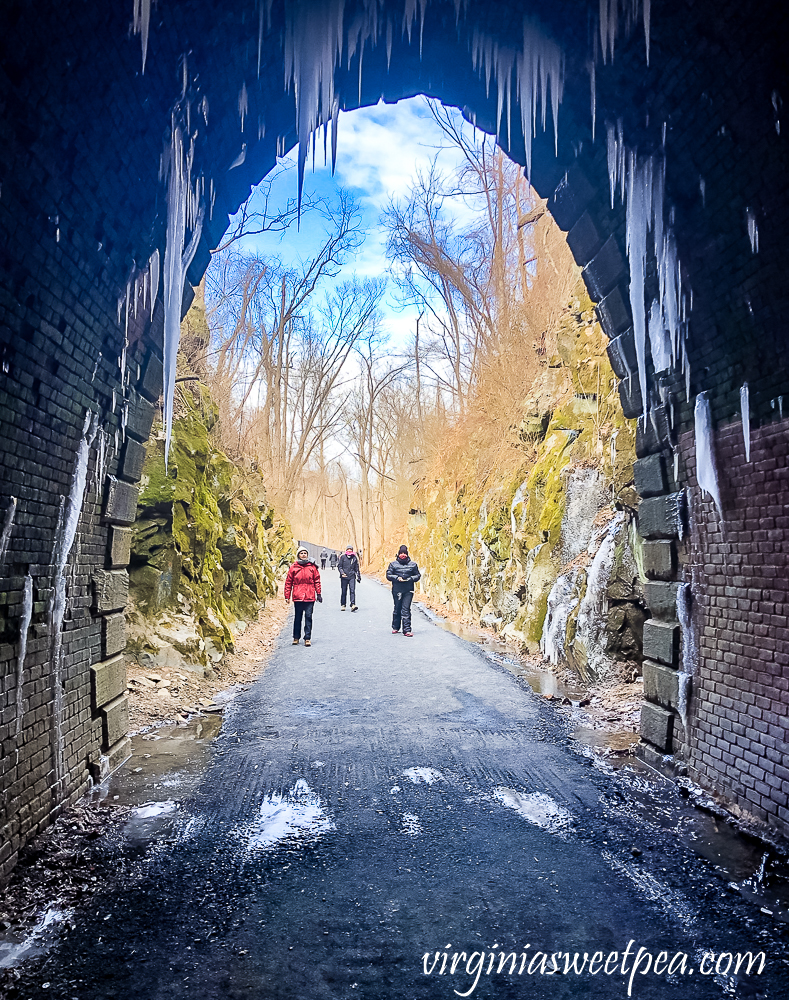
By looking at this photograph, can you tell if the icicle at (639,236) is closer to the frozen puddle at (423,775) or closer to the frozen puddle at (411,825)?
the frozen puddle at (423,775)

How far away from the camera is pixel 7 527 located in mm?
4109

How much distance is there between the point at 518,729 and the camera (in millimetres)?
6977

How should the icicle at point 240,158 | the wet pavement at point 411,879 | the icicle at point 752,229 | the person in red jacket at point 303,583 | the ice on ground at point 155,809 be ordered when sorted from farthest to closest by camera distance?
1. the person in red jacket at point 303,583
2. the icicle at point 240,158
3. the ice on ground at point 155,809
4. the icicle at point 752,229
5. the wet pavement at point 411,879

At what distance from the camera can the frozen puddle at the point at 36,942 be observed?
3.10 metres

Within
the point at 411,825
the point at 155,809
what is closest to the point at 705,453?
the point at 411,825

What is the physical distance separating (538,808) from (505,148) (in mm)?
6263

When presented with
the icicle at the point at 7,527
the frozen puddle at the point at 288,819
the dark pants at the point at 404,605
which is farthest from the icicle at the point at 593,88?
the dark pants at the point at 404,605

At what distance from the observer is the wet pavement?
3.02 m

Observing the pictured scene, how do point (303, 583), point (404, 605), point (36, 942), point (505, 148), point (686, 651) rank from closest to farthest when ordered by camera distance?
point (36, 942) → point (686, 651) → point (505, 148) → point (303, 583) → point (404, 605)

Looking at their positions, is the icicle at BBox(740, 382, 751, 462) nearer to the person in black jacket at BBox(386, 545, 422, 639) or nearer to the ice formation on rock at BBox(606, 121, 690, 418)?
the ice formation on rock at BBox(606, 121, 690, 418)

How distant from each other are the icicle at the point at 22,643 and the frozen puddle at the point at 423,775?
10.4 feet

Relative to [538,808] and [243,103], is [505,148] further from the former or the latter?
[538,808]

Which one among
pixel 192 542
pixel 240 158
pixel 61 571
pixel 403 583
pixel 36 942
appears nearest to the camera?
pixel 36 942

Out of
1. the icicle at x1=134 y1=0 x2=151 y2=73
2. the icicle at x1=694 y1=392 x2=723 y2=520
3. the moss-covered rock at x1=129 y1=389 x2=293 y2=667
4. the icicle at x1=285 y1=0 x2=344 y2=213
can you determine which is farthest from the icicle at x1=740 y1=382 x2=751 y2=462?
the moss-covered rock at x1=129 y1=389 x2=293 y2=667
